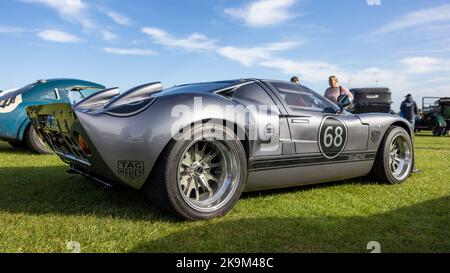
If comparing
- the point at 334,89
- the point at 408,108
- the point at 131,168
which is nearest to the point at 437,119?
the point at 408,108

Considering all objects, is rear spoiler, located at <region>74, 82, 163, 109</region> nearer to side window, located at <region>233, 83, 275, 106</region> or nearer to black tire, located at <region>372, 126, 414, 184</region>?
side window, located at <region>233, 83, 275, 106</region>

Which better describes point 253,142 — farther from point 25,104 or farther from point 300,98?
point 25,104

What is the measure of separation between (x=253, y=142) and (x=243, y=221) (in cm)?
67

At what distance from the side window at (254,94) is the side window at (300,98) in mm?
210

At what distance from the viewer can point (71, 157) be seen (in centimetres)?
335

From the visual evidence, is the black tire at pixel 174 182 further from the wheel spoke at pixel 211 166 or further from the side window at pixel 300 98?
the side window at pixel 300 98

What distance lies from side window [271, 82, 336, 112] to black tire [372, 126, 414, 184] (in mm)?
822

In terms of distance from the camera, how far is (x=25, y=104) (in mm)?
6496

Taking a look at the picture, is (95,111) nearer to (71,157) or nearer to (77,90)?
(71,157)

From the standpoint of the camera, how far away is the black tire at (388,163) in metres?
4.39

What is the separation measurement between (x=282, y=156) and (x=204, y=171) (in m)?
0.77

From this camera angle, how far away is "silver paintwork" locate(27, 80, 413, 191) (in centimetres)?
268

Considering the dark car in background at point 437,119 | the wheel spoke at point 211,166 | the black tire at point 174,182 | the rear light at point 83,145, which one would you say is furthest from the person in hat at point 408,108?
the rear light at point 83,145

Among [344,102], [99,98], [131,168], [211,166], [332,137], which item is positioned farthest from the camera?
[344,102]
